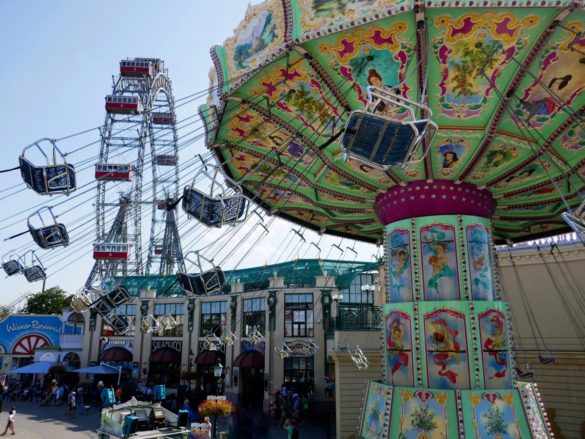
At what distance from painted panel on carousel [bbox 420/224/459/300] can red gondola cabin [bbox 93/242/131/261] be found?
35.1 feet

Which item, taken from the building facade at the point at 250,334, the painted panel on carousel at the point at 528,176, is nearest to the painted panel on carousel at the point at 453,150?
the painted panel on carousel at the point at 528,176

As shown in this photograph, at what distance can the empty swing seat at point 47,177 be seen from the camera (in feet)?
33.0

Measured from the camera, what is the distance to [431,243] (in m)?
11.1

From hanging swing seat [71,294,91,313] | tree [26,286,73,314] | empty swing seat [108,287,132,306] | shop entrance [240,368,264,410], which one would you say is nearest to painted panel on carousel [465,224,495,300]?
empty swing seat [108,287,132,306]

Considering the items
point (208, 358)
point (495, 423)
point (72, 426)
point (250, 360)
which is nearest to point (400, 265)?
point (495, 423)

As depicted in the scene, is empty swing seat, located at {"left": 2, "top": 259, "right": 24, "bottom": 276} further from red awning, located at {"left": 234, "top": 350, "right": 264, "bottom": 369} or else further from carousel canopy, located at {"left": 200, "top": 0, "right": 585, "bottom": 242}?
red awning, located at {"left": 234, "top": 350, "right": 264, "bottom": 369}

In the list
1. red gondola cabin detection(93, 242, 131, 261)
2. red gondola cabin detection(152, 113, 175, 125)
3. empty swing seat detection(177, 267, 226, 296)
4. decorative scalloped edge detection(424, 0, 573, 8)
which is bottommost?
empty swing seat detection(177, 267, 226, 296)

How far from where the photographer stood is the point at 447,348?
33.9ft

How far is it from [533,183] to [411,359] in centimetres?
522

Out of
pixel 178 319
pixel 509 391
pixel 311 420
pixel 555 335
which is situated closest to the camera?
pixel 509 391

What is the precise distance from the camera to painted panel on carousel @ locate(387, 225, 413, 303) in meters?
11.1

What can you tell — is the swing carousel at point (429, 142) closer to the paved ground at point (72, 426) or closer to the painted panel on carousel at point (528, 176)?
the painted panel on carousel at point (528, 176)

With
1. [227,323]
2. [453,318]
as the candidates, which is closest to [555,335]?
[453,318]

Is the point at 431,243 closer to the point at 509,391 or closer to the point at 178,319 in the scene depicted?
the point at 509,391
